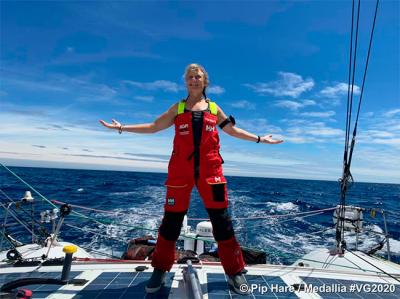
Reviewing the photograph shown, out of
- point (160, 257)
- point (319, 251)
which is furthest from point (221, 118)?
point (319, 251)

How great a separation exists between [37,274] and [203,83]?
9.92ft

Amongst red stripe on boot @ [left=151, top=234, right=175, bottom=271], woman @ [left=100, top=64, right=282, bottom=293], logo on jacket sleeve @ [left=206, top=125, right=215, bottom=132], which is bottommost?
red stripe on boot @ [left=151, top=234, right=175, bottom=271]

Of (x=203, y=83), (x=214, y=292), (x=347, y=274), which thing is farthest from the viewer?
(x=347, y=274)

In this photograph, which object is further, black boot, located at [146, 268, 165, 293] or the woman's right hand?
the woman's right hand

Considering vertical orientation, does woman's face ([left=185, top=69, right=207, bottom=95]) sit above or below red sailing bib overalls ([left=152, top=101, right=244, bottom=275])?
above

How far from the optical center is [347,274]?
145 inches

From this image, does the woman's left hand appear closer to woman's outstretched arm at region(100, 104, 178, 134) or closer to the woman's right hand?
woman's outstretched arm at region(100, 104, 178, 134)

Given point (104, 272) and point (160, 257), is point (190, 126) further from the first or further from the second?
point (104, 272)

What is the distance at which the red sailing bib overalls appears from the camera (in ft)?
10.0

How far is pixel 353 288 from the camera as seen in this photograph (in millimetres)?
3275

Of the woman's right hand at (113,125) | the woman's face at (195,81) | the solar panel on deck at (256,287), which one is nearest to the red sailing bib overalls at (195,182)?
the solar panel on deck at (256,287)

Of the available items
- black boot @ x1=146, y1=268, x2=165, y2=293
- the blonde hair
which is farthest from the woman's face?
black boot @ x1=146, y1=268, x2=165, y2=293

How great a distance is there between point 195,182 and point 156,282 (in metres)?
1.12

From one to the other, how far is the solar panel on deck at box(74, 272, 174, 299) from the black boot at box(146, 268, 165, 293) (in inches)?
1.8
